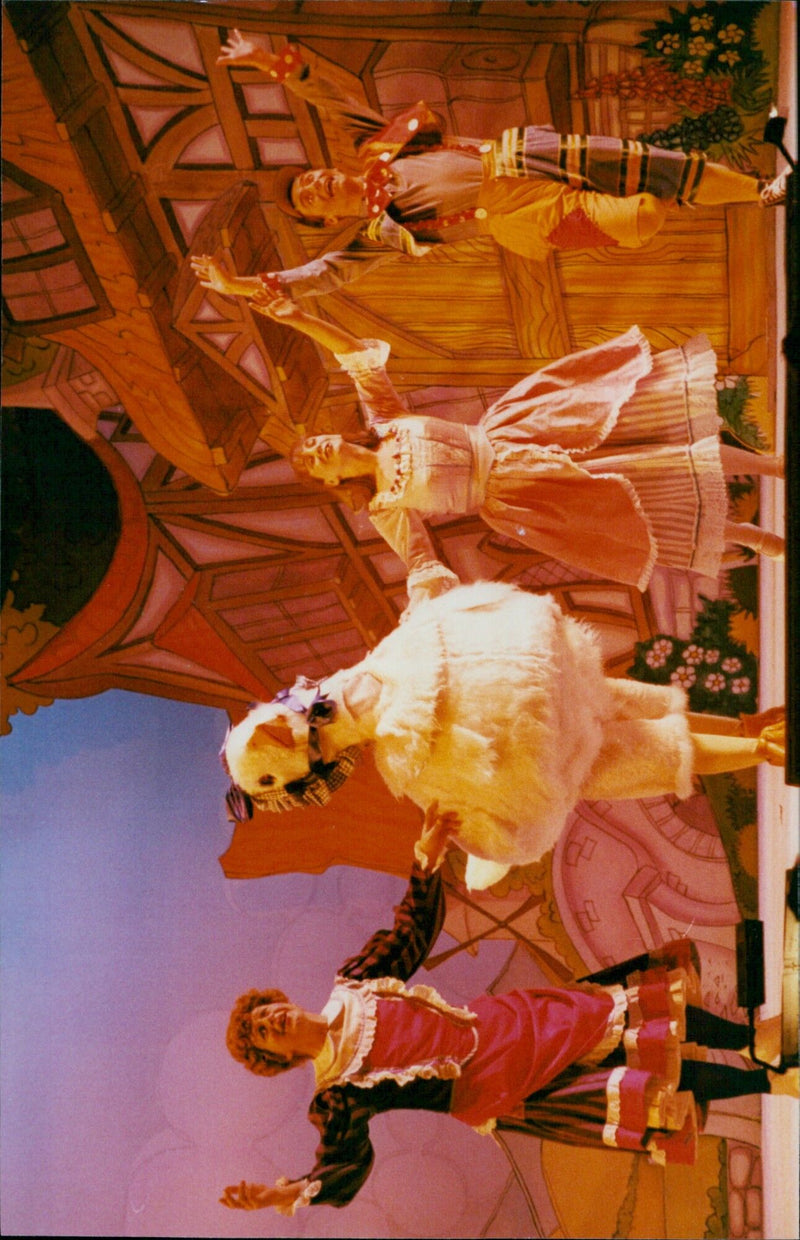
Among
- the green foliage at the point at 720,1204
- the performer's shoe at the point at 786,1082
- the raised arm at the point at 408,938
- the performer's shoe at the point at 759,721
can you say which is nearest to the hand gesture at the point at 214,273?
the raised arm at the point at 408,938

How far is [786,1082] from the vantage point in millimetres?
2600

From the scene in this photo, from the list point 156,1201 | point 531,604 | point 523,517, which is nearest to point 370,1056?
point 156,1201

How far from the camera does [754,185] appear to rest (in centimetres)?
269

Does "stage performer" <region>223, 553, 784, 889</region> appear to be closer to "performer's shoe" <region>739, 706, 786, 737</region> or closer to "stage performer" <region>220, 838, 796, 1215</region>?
"performer's shoe" <region>739, 706, 786, 737</region>

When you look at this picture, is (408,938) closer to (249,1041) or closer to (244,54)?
(249,1041)

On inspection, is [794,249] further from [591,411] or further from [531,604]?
[531,604]

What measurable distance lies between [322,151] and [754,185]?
1093mm

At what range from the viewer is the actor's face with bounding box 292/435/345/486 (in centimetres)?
271

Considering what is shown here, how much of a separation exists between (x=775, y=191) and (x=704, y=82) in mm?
432

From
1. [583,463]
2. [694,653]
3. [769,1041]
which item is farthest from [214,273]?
[769,1041]

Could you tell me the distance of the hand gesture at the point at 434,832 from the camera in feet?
7.91

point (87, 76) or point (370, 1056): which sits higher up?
point (87, 76)

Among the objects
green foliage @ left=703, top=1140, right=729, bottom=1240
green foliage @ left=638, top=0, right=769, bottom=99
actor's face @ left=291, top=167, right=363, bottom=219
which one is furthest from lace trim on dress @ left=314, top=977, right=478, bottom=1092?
green foliage @ left=638, top=0, right=769, bottom=99

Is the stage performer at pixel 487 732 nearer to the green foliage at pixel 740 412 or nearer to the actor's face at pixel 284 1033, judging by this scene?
the actor's face at pixel 284 1033
